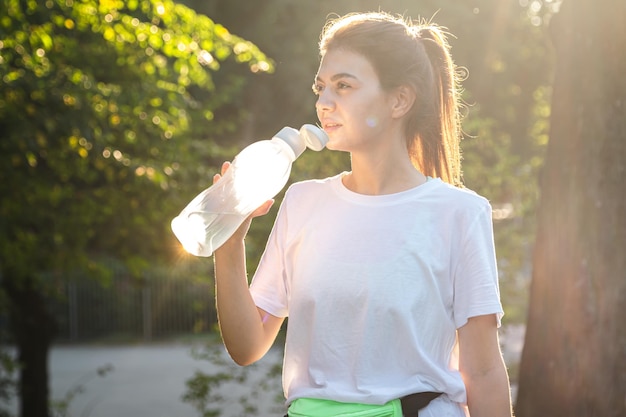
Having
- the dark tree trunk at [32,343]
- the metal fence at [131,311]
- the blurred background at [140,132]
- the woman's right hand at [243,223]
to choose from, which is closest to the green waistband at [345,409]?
the woman's right hand at [243,223]

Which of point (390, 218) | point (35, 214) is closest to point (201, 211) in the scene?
point (390, 218)

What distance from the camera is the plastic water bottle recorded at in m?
2.56

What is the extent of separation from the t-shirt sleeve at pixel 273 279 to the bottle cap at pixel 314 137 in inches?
8.1

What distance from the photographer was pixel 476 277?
8.09 ft

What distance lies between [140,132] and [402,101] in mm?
6301

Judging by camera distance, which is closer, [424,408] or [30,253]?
[424,408]

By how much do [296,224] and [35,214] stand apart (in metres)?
7.09

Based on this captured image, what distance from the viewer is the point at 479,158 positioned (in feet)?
33.7

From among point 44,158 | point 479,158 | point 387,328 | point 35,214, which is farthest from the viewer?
point 479,158

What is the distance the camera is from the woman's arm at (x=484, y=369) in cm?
248

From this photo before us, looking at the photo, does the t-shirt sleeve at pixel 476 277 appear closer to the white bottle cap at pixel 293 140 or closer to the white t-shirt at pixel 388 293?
the white t-shirt at pixel 388 293

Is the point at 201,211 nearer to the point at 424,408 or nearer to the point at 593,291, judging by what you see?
the point at 424,408

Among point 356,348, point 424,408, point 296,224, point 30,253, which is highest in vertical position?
point 30,253

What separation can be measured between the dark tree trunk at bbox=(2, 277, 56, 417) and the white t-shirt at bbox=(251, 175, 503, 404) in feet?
31.0
